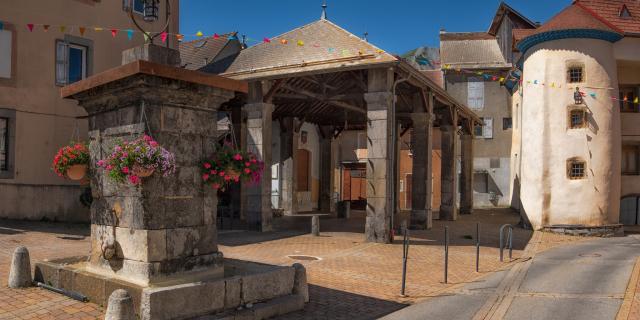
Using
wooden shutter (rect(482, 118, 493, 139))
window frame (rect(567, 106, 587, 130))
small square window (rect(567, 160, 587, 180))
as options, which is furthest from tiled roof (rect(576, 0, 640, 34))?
wooden shutter (rect(482, 118, 493, 139))

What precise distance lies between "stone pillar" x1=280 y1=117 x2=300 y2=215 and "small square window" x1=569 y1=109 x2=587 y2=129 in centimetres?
1226

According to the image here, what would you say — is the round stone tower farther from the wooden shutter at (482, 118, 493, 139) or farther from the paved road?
the wooden shutter at (482, 118, 493, 139)

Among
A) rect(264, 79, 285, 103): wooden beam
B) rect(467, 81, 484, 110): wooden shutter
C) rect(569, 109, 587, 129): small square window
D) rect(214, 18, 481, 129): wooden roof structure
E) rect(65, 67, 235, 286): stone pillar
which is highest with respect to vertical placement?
rect(467, 81, 484, 110): wooden shutter

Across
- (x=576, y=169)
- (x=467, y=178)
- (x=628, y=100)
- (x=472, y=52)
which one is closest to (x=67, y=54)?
(x=576, y=169)

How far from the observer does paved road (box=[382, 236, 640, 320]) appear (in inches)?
294

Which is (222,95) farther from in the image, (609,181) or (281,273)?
(609,181)

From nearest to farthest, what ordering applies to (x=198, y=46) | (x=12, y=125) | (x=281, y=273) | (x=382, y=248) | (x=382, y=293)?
(x=281, y=273) < (x=382, y=293) < (x=382, y=248) < (x=12, y=125) < (x=198, y=46)

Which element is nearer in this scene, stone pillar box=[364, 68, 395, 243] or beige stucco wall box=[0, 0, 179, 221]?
stone pillar box=[364, 68, 395, 243]

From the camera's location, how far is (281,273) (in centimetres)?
684

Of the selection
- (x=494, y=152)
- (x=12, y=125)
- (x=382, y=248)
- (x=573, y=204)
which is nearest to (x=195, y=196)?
(x=382, y=248)

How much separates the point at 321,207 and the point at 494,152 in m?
12.3

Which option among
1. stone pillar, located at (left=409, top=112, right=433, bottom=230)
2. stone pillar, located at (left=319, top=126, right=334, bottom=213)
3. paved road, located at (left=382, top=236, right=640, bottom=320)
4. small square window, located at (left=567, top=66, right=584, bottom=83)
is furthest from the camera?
stone pillar, located at (left=319, top=126, right=334, bottom=213)

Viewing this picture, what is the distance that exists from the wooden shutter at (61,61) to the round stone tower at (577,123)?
1629 centimetres

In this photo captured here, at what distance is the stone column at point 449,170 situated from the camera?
73.2 feet
